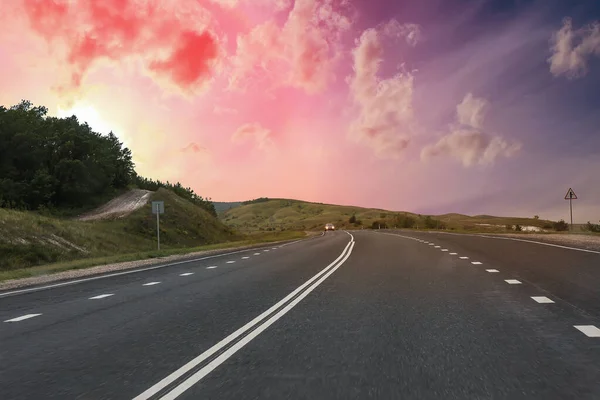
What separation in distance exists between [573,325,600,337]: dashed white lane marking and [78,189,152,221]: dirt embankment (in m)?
47.6

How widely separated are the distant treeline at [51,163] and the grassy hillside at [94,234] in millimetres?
5684

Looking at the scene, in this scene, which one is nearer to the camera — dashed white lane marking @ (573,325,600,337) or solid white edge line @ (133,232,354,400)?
solid white edge line @ (133,232,354,400)

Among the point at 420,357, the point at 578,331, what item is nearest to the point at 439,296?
the point at 578,331

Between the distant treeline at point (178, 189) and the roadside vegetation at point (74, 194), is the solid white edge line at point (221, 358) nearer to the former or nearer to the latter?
the roadside vegetation at point (74, 194)

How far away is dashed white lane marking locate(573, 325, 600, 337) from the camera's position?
262 inches

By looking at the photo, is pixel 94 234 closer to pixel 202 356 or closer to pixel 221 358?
pixel 202 356

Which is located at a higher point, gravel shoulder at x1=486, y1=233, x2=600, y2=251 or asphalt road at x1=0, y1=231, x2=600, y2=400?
gravel shoulder at x1=486, y1=233, x2=600, y2=251

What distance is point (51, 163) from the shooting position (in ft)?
173

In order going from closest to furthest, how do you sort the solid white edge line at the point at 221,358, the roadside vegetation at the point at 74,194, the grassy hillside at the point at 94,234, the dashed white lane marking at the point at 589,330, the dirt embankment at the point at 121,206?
the solid white edge line at the point at 221,358 < the dashed white lane marking at the point at 589,330 < the grassy hillside at the point at 94,234 < the roadside vegetation at the point at 74,194 < the dirt embankment at the point at 121,206

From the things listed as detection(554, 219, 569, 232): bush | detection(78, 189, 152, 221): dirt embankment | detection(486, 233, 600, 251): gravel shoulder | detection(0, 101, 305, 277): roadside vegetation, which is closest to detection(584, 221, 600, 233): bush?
detection(554, 219, 569, 232): bush

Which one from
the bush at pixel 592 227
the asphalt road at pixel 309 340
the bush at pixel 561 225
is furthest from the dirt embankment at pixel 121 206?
the bush at pixel 561 225

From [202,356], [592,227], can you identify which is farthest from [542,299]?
[592,227]

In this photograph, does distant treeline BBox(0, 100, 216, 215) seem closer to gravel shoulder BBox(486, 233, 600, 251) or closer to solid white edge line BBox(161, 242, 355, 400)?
gravel shoulder BBox(486, 233, 600, 251)

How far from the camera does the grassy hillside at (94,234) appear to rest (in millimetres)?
29469
